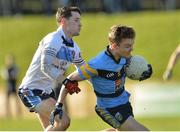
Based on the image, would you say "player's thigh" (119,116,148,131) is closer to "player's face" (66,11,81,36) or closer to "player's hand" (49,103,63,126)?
"player's hand" (49,103,63,126)

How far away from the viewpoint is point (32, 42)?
3591 cm

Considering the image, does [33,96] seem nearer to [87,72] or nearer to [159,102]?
[87,72]

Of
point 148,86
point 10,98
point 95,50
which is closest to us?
point 148,86

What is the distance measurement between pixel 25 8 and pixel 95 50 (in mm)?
6404

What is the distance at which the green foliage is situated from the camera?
3344cm

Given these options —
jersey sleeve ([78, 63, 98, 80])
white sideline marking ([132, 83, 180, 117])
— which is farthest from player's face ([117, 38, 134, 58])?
white sideline marking ([132, 83, 180, 117])

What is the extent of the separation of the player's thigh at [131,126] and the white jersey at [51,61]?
124 centimetres

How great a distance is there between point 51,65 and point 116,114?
1.28 metres

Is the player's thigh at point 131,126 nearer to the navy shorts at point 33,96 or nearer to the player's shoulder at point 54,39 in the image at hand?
the navy shorts at point 33,96

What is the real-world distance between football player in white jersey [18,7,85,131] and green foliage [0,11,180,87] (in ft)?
64.7

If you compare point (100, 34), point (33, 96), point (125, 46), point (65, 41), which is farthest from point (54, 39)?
point (100, 34)

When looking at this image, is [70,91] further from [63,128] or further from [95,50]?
[95,50]

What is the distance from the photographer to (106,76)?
10961 mm

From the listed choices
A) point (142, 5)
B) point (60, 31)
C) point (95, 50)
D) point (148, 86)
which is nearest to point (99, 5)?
point (142, 5)
